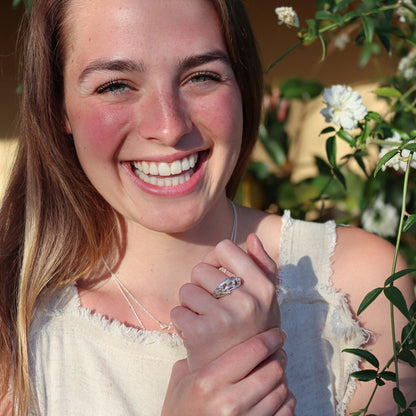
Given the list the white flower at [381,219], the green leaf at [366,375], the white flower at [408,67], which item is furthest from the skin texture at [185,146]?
the white flower at [381,219]

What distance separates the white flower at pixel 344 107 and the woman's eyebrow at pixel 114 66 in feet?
1.90

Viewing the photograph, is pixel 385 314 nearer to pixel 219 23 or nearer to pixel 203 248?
pixel 203 248

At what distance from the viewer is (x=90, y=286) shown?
1.68 m

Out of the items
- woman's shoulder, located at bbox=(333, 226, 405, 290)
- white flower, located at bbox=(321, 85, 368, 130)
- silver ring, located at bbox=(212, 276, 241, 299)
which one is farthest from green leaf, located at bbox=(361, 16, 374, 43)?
silver ring, located at bbox=(212, 276, 241, 299)

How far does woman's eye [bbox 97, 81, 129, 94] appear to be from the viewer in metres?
1.38

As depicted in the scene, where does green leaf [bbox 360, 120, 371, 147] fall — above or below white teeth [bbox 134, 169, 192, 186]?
above

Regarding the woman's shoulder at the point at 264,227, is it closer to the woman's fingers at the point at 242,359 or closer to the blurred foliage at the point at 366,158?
the blurred foliage at the point at 366,158

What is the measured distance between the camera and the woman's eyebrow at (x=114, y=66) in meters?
1.34

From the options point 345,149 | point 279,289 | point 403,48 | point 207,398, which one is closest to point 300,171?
point 345,149

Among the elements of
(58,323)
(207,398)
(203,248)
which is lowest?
(207,398)

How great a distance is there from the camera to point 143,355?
1.57m

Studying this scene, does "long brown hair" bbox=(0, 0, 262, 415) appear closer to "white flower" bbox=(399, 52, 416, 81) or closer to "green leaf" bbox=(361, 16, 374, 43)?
"green leaf" bbox=(361, 16, 374, 43)

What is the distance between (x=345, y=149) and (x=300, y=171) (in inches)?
12.7

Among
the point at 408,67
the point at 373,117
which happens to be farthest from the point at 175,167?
the point at 408,67
